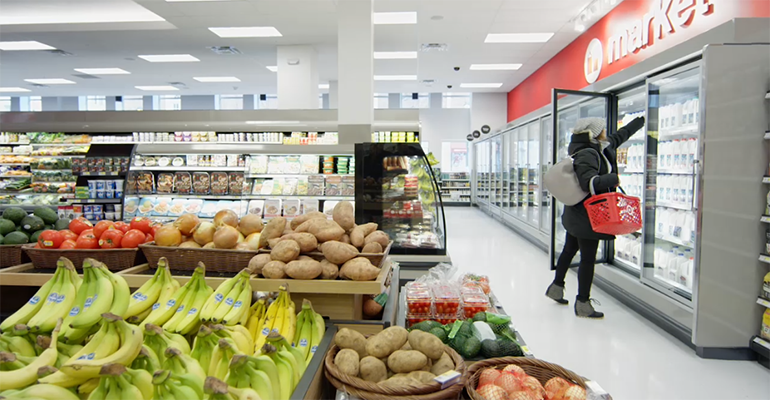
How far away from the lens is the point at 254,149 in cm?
684

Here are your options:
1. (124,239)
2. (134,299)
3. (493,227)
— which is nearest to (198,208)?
(124,239)

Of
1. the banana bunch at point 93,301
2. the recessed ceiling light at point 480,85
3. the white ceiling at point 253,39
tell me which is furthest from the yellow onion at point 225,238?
the recessed ceiling light at point 480,85

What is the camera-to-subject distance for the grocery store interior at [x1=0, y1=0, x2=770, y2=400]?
4.88ft

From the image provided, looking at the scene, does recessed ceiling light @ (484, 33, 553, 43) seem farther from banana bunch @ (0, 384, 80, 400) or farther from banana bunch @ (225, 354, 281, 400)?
banana bunch @ (0, 384, 80, 400)

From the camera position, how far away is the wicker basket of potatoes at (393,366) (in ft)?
4.25

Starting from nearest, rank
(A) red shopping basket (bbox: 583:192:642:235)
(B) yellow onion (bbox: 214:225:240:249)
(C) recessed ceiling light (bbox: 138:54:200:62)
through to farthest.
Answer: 1. (B) yellow onion (bbox: 214:225:240:249)
2. (A) red shopping basket (bbox: 583:192:642:235)
3. (C) recessed ceiling light (bbox: 138:54:200:62)

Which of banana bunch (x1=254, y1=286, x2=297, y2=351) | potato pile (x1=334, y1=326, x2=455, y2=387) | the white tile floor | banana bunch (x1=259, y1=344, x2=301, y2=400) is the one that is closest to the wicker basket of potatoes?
potato pile (x1=334, y1=326, x2=455, y2=387)

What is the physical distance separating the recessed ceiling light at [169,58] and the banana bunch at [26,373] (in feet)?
33.6

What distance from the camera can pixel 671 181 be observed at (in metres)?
4.27

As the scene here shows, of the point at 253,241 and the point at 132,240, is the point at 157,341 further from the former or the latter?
the point at 132,240

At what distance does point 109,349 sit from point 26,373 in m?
0.18

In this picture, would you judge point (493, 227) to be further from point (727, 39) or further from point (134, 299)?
point (134, 299)

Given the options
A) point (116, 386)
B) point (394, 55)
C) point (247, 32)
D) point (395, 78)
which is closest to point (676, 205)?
point (116, 386)

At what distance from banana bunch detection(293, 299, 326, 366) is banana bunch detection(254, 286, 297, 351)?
1.1 inches
